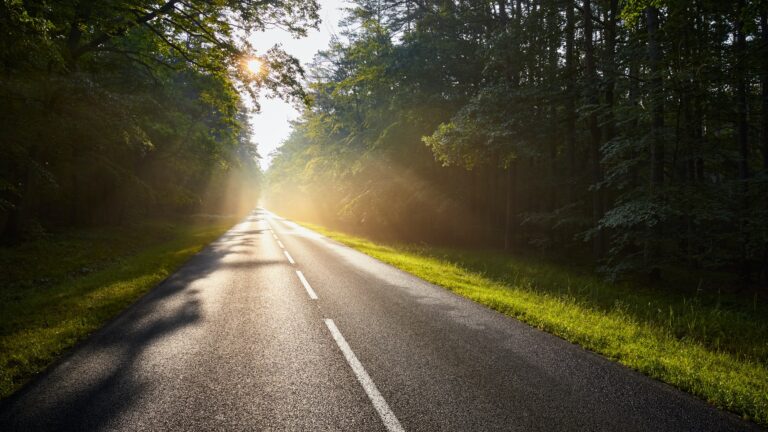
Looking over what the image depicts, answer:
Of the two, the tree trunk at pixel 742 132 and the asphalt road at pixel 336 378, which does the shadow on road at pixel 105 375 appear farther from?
the tree trunk at pixel 742 132

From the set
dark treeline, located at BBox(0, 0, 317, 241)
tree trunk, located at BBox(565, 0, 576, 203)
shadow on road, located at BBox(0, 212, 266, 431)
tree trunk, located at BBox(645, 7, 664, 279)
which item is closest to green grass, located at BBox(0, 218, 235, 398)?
shadow on road, located at BBox(0, 212, 266, 431)

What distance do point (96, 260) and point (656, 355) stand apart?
55.9ft

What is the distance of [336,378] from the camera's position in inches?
156

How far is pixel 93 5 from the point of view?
34.5 feet

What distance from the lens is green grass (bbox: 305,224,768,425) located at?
13.3 feet

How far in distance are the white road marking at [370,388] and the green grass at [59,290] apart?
364cm

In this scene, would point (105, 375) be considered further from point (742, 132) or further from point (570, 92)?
point (742, 132)

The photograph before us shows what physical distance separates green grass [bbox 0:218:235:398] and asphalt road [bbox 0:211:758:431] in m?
0.37

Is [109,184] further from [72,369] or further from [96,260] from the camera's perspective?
[72,369]

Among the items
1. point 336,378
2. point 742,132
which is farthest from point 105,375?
point 742,132

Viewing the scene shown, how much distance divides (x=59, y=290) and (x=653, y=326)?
43.4ft

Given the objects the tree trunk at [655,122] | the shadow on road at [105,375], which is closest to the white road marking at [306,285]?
the shadow on road at [105,375]

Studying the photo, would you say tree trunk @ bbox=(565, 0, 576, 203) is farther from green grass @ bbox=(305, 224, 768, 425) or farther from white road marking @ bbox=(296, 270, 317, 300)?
white road marking @ bbox=(296, 270, 317, 300)

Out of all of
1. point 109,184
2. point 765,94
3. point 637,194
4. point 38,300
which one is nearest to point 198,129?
point 109,184
